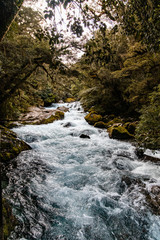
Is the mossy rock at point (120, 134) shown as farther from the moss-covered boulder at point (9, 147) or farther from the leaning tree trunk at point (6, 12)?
the leaning tree trunk at point (6, 12)

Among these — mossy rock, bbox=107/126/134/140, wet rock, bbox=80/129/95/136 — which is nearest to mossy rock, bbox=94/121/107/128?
wet rock, bbox=80/129/95/136

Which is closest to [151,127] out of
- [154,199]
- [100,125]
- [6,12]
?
[154,199]

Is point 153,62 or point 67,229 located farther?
point 153,62

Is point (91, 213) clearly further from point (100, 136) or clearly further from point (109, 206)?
point (100, 136)

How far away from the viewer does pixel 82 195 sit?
3539 mm

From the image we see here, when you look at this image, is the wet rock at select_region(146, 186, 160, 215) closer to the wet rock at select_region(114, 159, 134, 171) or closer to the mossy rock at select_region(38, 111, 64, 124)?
the wet rock at select_region(114, 159, 134, 171)

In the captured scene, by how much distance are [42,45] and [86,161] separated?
4.63 meters

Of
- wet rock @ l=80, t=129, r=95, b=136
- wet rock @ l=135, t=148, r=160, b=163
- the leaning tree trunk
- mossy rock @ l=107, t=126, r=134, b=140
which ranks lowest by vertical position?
wet rock @ l=135, t=148, r=160, b=163

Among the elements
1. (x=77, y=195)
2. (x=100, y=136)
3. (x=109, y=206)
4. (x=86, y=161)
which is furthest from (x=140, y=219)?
(x=100, y=136)

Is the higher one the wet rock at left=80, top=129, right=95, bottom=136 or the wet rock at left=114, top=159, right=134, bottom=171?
the wet rock at left=80, top=129, right=95, bottom=136

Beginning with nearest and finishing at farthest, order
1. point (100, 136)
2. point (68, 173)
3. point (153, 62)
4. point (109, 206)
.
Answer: point (109, 206) < point (68, 173) < point (153, 62) < point (100, 136)

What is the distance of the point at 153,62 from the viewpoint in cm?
742

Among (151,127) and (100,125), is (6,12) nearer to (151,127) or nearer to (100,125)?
(151,127)

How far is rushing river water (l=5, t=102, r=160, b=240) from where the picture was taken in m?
2.56
